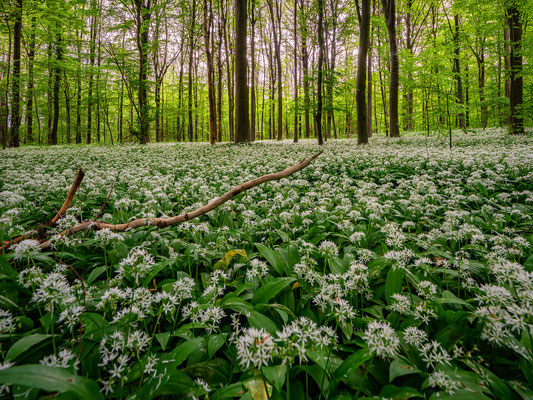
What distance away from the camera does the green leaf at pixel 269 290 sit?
5.41ft

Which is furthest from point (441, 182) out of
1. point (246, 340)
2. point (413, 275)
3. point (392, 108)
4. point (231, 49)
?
point (231, 49)

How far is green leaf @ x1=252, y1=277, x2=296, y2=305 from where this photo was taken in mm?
1649

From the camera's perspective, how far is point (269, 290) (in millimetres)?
1703

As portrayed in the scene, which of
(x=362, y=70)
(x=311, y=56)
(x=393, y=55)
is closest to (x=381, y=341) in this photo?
(x=362, y=70)

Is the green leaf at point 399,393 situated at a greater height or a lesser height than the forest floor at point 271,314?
lesser

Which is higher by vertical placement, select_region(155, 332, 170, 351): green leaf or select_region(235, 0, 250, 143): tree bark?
select_region(235, 0, 250, 143): tree bark

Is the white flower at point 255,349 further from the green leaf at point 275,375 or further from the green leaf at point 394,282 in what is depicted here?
the green leaf at point 394,282

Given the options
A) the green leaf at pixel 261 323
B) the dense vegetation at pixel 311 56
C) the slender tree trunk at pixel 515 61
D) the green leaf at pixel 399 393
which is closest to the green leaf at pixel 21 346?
the green leaf at pixel 261 323

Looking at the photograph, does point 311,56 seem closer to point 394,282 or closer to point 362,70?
point 362,70

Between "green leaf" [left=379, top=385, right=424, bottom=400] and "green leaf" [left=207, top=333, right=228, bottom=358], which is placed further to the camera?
"green leaf" [left=207, top=333, right=228, bottom=358]

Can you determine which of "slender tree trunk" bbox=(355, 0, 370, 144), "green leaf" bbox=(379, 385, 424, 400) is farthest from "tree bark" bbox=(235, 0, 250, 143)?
"green leaf" bbox=(379, 385, 424, 400)

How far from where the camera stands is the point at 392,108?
1337cm

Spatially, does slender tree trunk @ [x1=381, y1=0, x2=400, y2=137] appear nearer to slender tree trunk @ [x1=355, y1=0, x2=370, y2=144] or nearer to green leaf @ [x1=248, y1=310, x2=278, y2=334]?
slender tree trunk @ [x1=355, y1=0, x2=370, y2=144]

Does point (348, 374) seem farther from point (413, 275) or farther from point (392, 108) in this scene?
point (392, 108)
